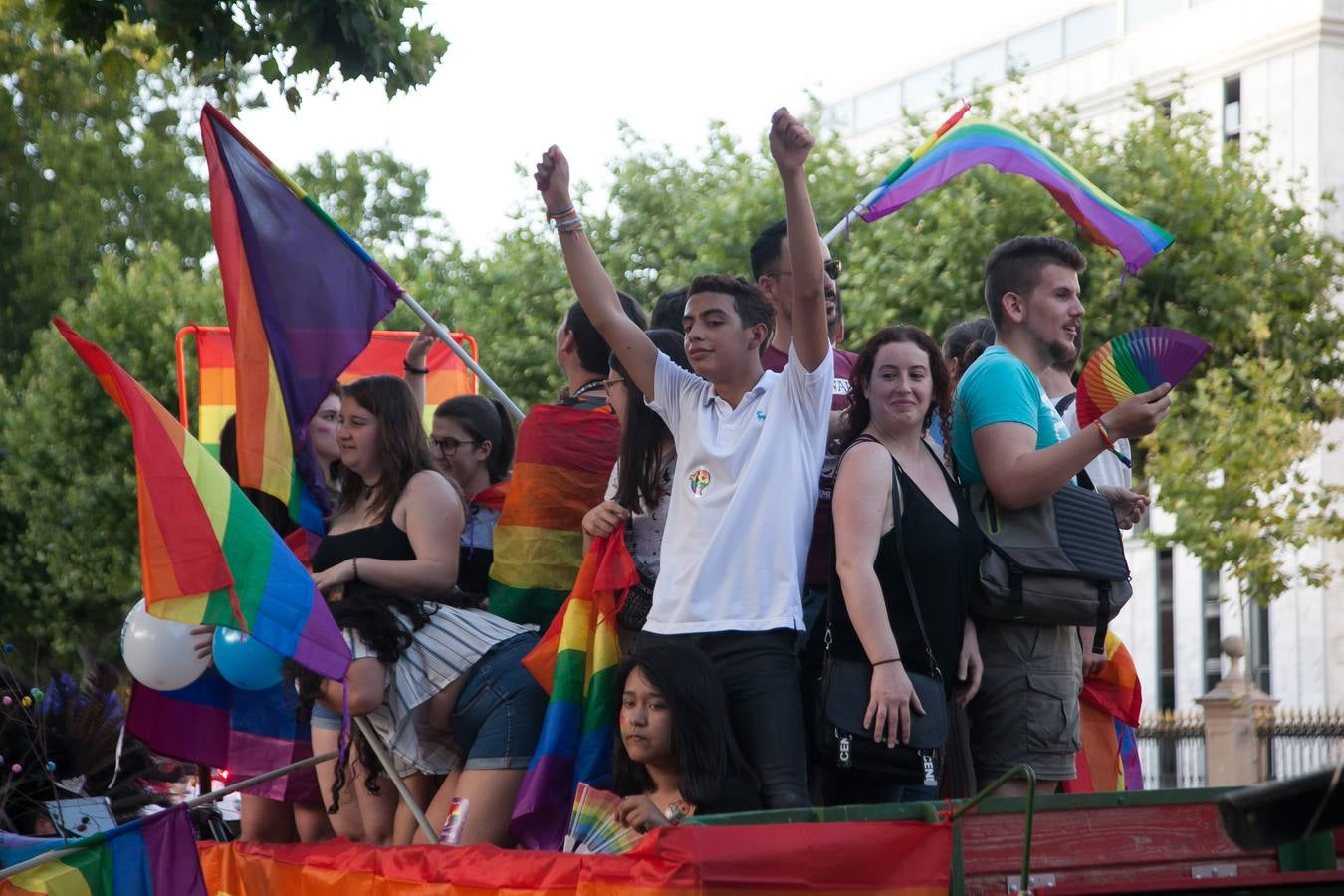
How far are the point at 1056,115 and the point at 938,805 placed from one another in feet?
64.7

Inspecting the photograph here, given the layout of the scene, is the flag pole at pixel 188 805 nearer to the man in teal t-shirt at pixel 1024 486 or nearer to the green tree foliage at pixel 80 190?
the man in teal t-shirt at pixel 1024 486

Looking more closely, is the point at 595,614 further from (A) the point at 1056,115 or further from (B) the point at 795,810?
(A) the point at 1056,115

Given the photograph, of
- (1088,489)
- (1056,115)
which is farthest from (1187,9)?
(1088,489)

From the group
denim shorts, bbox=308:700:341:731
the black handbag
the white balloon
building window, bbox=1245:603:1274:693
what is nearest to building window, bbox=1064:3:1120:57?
building window, bbox=1245:603:1274:693

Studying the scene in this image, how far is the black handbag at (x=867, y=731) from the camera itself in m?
4.14

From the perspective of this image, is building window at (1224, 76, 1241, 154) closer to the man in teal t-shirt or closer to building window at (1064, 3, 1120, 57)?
building window at (1064, 3, 1120, 57)

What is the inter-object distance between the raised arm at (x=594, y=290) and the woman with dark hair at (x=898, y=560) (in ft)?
2.01

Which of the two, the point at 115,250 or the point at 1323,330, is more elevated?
the point at 115,250

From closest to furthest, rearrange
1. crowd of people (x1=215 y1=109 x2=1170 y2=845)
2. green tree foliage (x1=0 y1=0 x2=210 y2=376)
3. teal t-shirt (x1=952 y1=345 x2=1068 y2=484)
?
crowd of people (x1=215 y1=109 x2=1170 y2=845) < teal t-shirt (x1=952 y1=345 x2=1068 y2=484) < green tree foliage (x1=0 y1=0 x2=210 y2=376)

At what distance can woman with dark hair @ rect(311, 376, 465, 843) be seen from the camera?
526 centimetres

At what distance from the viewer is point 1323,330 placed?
2141 cm

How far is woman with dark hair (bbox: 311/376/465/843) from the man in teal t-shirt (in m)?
1.60

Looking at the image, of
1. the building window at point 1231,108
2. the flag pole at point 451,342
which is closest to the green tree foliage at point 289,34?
the flag pole at point 451,342

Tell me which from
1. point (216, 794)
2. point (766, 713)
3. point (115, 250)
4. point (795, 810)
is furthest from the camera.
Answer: point (115, 250)
